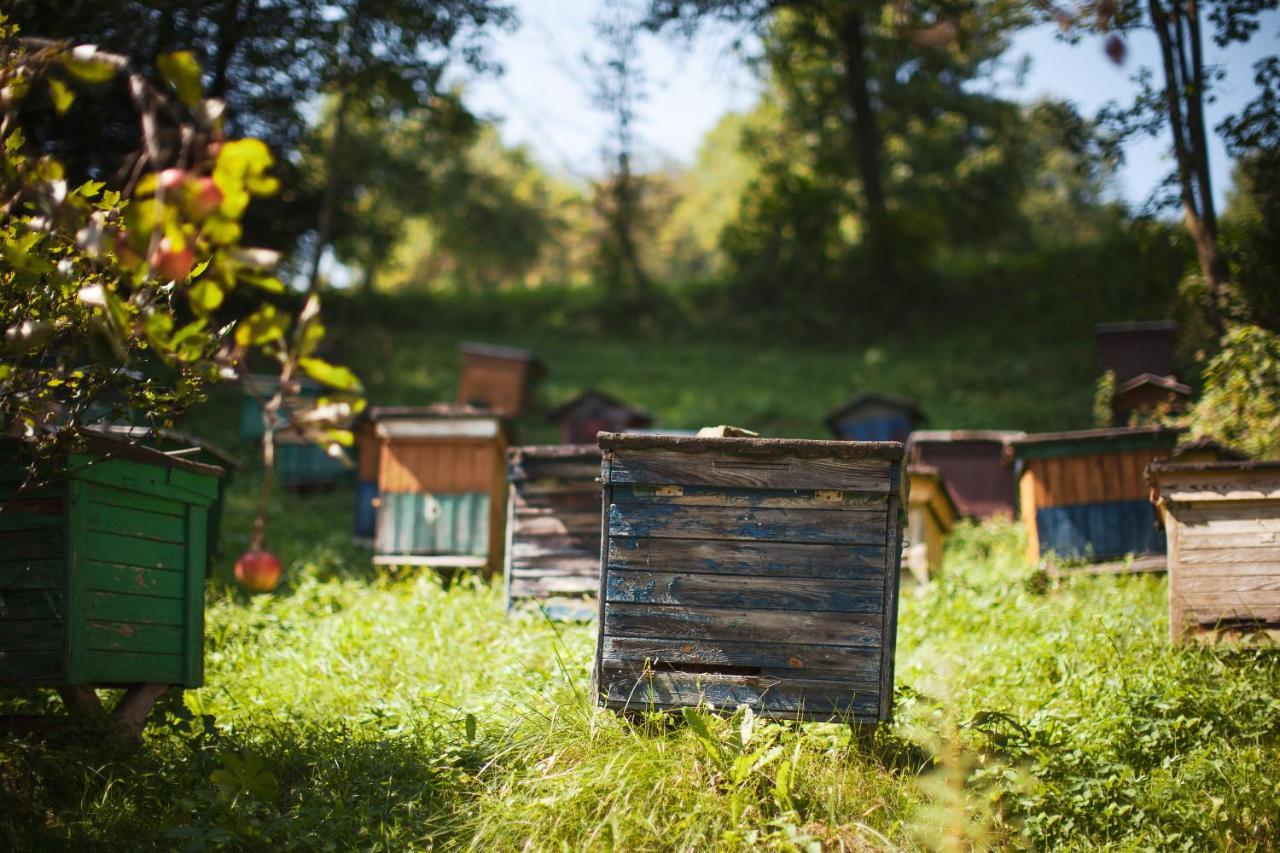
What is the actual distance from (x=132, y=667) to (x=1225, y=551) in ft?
23.0

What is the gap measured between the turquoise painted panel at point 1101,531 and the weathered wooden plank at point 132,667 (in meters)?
7.45

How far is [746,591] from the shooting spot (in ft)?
16.4

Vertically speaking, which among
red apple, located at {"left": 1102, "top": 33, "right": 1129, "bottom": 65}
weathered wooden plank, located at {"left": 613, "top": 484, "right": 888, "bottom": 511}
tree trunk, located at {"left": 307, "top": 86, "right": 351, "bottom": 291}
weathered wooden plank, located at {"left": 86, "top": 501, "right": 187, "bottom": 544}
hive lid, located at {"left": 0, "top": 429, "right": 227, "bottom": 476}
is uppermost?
tree trunk, located at {"left": 307, "top": 86, "right": 351, "bottom": 291}

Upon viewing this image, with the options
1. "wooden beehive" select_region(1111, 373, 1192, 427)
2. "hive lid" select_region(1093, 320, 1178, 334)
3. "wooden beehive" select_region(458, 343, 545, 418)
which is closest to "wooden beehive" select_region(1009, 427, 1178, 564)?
"wooden beehive" select_region(1111, 373, 1192, 427)

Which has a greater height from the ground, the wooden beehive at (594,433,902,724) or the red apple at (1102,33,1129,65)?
the red apple at (1102,33,1129,65)

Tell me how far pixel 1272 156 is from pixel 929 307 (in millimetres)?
15518

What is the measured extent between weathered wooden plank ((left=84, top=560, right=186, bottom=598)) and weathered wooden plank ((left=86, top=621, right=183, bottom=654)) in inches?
A: 7.5

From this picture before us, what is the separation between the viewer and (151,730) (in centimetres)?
602

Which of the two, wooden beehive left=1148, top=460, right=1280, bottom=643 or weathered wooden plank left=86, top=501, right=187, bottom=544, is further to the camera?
wooden beehive left=1148, top=460, right=1280, bottom=643

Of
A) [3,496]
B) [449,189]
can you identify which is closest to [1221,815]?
[3,496]

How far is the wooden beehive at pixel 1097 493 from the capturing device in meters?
9.09

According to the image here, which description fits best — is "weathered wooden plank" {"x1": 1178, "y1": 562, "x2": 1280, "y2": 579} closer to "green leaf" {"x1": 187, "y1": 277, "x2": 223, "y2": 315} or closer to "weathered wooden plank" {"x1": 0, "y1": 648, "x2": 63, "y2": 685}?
"green leaf" {"x1": 187, "y1": 277, "x2": 223, "y2": 315}

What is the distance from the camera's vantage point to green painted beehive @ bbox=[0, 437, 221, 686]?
5.15 meters

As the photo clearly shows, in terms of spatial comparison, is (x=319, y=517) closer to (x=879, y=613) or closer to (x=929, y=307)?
(x=879, y=613)
